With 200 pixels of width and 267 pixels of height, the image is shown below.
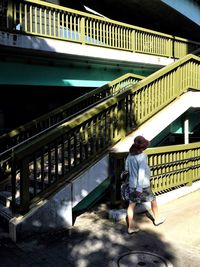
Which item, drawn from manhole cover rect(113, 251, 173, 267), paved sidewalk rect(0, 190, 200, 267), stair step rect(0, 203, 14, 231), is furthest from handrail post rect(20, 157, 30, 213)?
manhole cover rect(113, 251, 173, 267)

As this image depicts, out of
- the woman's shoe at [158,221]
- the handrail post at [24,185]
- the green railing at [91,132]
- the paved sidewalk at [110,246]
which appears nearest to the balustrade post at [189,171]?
the green railing at [91,132]

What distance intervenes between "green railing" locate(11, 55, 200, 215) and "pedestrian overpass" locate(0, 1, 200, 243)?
0.06 ft

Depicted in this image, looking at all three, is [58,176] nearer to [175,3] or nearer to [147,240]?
[147,240]

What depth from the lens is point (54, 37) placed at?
8.57 metres

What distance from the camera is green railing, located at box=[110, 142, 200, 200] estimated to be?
19.9ft

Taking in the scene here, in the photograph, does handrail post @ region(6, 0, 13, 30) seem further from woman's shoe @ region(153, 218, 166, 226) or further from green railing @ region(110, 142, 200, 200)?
woman's shoe @ region(153, 218, 166, 226)

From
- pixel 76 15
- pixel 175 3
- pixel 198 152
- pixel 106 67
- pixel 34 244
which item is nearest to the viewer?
pixel 34 244

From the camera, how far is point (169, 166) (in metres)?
7.12

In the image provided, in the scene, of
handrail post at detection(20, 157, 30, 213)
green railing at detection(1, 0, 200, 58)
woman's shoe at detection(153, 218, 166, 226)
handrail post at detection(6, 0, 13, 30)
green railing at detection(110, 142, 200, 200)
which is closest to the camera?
handrail post at detection(20, 157, 30, 213)

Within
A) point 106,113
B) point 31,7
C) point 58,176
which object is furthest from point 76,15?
point 58,176

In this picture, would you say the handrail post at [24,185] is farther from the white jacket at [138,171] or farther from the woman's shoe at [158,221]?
the woman's shoe at [158,221]

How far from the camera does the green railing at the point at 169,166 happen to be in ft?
19.9

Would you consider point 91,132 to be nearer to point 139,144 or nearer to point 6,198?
point 139,144

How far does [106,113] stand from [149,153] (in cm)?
123
